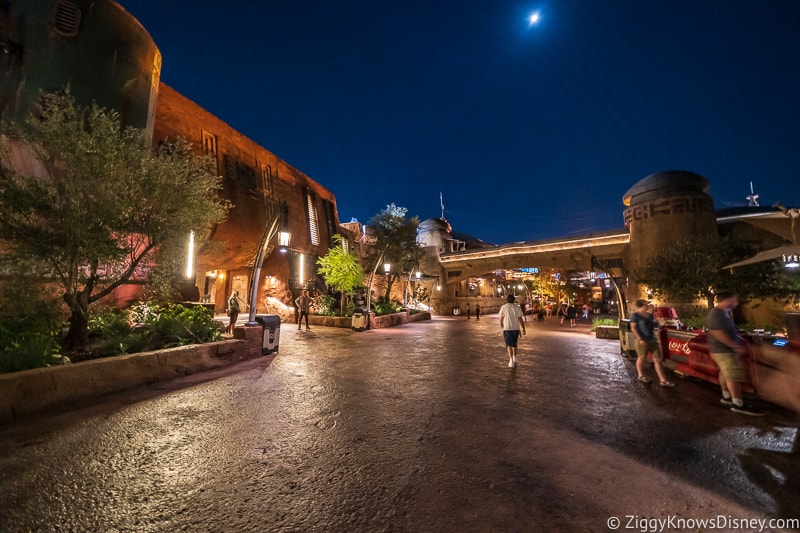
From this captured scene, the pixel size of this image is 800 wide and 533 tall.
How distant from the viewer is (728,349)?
457 centimetres

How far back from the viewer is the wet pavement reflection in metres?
2.31

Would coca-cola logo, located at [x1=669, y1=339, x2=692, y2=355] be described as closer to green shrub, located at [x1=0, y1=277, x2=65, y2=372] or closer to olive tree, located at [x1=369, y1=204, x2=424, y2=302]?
green shrub, located at [x1=0, y1=277, x2=65, y2=372]

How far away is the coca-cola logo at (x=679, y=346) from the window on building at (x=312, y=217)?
20083mm

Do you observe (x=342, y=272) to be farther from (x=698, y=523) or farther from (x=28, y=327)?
(x=698, y=523)

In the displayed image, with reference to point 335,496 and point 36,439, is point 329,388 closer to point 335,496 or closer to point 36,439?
point 335,496

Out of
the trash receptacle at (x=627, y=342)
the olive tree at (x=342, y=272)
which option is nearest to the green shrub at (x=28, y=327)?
the olive tree at (x=342, y=272)

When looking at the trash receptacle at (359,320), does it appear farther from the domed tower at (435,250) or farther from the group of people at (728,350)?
the domed tower at (435,250)

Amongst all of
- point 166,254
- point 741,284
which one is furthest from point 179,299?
point 741,284

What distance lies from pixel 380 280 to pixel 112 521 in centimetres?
2434

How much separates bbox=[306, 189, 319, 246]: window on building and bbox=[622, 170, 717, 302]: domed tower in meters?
21.5

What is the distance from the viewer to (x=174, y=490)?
259cm

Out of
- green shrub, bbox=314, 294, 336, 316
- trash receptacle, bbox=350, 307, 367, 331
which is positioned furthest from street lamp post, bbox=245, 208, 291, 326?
green shrub, bbox=314, 294, 336, 316

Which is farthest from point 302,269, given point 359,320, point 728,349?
point 728,349

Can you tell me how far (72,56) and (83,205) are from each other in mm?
8613
